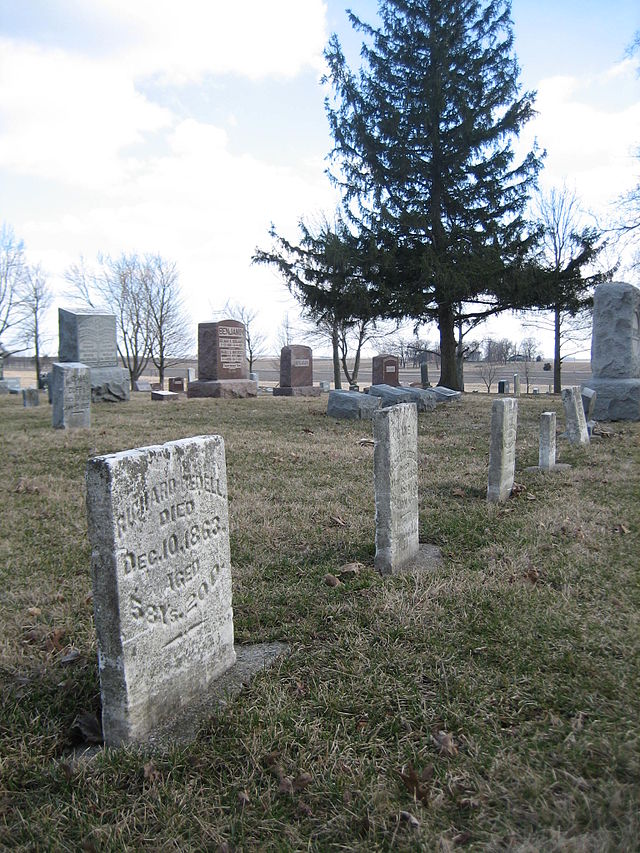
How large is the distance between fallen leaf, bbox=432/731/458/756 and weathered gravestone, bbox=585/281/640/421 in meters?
11.6

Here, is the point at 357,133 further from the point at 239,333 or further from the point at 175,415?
the point at 175,415

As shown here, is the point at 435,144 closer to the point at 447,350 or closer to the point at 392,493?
the point at 447,350

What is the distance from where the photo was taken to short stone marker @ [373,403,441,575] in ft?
14.1

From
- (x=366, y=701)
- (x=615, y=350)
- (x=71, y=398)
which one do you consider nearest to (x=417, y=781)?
(x=366, y=701)

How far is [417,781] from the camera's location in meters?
2.22

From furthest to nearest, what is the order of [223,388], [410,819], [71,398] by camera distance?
[223,388], [71,398], [410,819]

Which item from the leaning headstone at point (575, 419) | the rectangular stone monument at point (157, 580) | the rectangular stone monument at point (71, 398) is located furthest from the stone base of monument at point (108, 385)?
the rectangular stone monument at point (157, 580)

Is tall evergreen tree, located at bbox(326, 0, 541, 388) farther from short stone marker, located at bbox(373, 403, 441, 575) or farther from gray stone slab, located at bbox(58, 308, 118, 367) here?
short stone marker, located at bbox(373, 403, 441, 575)

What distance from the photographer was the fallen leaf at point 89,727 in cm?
256

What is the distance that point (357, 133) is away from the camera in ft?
65.6

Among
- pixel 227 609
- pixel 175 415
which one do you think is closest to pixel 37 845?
pixel 227 609

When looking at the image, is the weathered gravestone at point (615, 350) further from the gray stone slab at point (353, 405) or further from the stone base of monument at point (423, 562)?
the stone base of monument at point (423, 562)

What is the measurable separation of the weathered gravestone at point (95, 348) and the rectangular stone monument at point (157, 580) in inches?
621

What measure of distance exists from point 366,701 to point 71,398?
998cm
